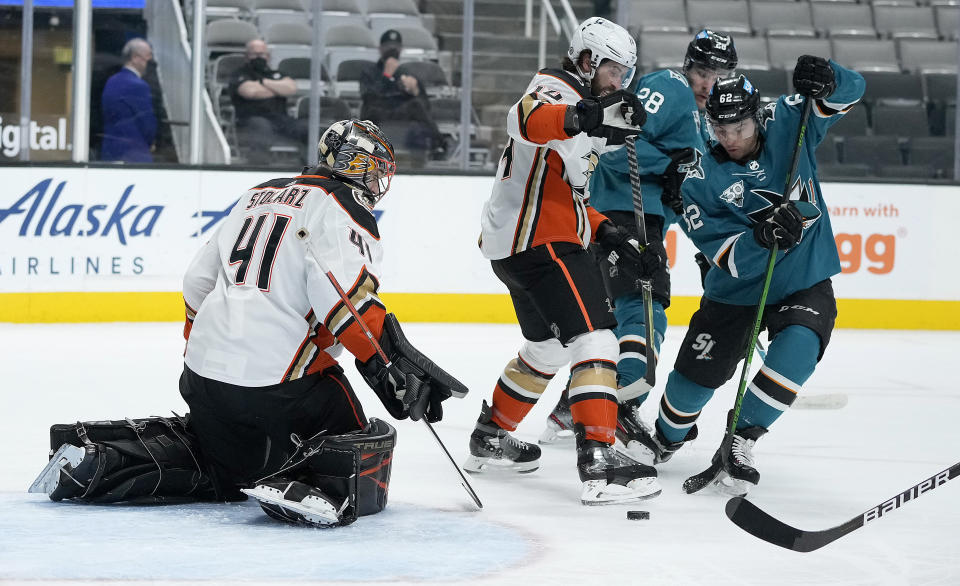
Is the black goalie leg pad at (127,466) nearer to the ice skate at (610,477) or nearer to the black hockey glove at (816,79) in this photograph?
the ice skate at (610,477)

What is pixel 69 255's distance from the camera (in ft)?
23.5

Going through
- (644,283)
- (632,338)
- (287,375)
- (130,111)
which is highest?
(130,111)

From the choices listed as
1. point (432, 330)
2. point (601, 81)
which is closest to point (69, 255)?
point (432, 330)

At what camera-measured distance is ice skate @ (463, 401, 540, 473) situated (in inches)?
144

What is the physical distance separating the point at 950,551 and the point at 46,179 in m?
5.73

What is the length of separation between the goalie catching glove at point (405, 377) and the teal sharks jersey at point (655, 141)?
141 centimetres

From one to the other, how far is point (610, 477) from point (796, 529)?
0.64 metres

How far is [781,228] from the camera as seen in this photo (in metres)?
3.27

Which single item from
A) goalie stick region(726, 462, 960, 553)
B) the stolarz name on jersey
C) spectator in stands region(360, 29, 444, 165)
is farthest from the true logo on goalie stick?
spectator in stands region(360, 29, 444, 165)

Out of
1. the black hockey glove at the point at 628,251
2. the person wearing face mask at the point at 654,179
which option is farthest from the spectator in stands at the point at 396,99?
the black hockey glove at the point at 628,251

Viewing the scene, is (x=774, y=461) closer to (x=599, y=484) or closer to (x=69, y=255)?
(x=599, y=484)

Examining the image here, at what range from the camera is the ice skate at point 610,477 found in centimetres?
316

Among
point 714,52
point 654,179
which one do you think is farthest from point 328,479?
point 714,52

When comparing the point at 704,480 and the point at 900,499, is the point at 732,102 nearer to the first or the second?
the point at 704,480
